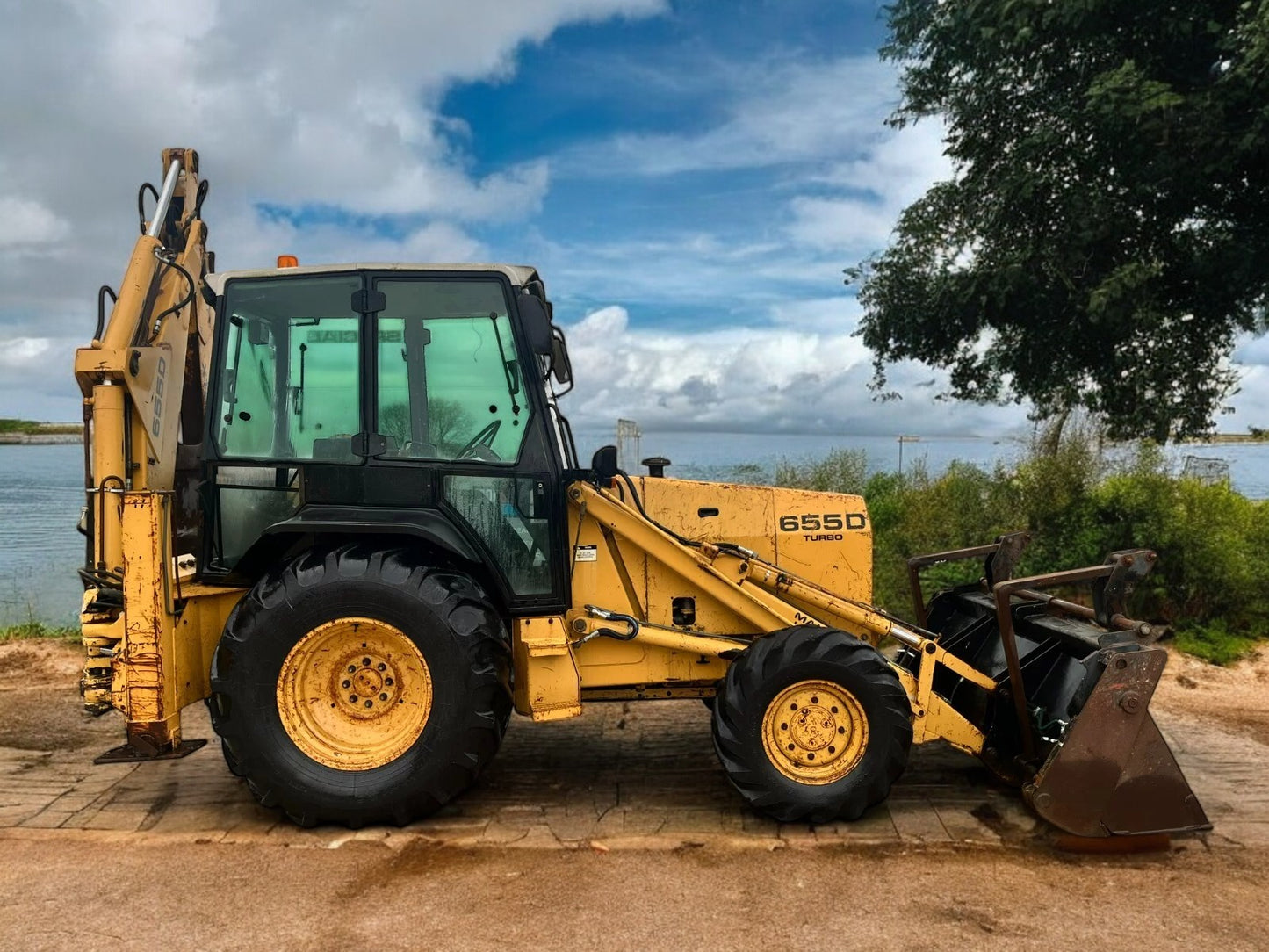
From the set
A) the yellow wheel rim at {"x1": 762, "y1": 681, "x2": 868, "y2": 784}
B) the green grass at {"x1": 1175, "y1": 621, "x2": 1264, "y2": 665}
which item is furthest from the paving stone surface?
the green grass at {"x1": 1175, "y1": 621, "x2": 1264, "y2": 665}

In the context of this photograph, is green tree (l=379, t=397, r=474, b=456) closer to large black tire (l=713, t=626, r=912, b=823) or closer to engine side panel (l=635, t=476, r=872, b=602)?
engine side panel (l=635, t=476, r=872, b=602)

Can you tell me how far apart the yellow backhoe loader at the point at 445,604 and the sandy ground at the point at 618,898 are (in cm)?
32

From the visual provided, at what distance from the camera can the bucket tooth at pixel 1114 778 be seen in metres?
4.23

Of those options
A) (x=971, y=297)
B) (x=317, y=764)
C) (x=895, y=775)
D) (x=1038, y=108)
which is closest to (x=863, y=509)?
(x=895, y=775)

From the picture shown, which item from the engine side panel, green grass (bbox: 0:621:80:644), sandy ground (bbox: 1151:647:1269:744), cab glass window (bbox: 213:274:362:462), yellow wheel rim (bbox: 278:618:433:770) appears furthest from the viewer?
green grass (bbox: 0:621:80:644)

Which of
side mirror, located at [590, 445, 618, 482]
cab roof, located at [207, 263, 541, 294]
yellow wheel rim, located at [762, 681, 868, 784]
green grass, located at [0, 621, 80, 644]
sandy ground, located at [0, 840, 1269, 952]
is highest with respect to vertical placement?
cab roof, located at [207, 263, 541, 294]

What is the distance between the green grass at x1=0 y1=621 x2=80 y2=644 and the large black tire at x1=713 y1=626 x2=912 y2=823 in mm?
7527

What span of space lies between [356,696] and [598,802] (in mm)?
1366

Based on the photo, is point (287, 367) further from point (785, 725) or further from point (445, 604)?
point (785, 725)

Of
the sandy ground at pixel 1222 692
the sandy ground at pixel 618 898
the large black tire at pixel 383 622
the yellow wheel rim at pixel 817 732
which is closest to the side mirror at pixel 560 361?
the large black tire at pixel 383 622

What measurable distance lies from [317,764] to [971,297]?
737cm

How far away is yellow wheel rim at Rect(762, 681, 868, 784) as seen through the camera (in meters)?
4.57

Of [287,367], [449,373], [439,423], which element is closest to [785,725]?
[439,423]

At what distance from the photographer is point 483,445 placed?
4660 millimetres
